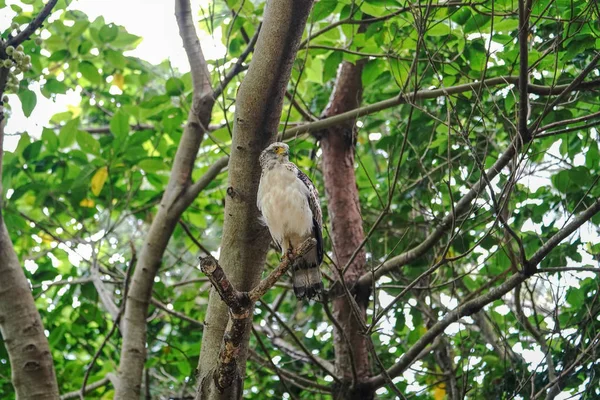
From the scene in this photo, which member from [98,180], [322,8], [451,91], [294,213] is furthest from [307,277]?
[98,180]

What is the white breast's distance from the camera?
3.79m

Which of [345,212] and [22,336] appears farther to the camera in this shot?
[345,212]

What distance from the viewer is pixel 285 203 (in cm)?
383

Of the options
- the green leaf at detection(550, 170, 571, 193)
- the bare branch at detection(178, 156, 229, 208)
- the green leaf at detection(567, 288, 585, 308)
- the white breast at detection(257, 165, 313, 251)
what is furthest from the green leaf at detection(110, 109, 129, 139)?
the green leaf at detection(567, 288, 585, 308)

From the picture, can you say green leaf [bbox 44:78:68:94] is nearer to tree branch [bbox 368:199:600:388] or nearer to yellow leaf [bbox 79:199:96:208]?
yellow leaf [bbox 79:199:96:208]

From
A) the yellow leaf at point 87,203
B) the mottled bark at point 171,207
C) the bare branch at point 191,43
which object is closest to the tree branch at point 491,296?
the mottled bark at point 171,207

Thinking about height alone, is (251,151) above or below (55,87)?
below

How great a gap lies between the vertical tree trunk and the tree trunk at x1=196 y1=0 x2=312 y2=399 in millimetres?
1186

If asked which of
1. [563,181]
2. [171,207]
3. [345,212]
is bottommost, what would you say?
[563,181]

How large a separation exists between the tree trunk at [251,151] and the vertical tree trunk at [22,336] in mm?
1186

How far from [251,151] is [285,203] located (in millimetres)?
775

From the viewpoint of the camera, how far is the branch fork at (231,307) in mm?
2508

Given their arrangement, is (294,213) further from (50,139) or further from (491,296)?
(50,139)

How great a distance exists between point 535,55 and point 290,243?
5.73ft
